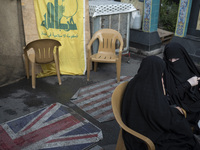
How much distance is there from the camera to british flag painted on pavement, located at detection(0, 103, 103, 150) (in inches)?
119

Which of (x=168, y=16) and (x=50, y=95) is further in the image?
(x=168, y=16)

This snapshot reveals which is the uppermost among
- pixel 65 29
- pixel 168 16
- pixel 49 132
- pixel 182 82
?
pixel 65 29

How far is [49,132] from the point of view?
3273 millimetres

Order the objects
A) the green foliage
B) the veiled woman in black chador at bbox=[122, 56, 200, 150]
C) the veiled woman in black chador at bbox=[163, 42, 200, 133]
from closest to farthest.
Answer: the veiled woman in black chador at bbox=[122, 56, 200, 150], the veiled woman in black chador at bbox=[163, 42, 200, 133], the green foliage

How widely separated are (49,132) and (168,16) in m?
8.23

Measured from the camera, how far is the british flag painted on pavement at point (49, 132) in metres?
3.02

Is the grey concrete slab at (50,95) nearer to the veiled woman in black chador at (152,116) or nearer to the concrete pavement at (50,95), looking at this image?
the concrete pavement at (50,95)

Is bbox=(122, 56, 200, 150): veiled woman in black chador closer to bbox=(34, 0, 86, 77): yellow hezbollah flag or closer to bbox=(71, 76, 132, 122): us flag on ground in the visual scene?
bbox=(71, 76, 132, 122): us flag on ground

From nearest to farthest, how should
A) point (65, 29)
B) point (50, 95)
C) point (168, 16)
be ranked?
point (50, 95), point (65, 29), point (168, 16)

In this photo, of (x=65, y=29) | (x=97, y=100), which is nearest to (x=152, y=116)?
(x=97, y=100)

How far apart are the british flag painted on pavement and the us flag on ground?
0.95 feet

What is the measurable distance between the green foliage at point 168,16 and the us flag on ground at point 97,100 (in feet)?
18.8

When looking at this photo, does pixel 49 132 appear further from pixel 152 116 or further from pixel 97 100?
pixel 152 116

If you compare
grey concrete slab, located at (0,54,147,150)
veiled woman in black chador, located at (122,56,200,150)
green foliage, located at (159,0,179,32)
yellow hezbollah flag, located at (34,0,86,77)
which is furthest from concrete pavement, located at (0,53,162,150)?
green foliage, located at (159,0,179,32)
